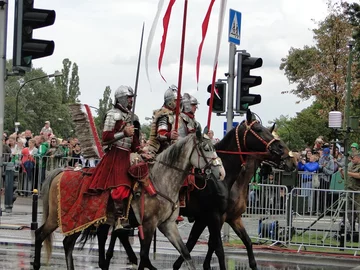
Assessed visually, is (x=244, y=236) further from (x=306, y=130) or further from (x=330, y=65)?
(x=306, y=130)

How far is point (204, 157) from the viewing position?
1188 cm

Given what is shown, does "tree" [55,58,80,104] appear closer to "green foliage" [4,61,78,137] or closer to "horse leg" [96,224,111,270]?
"green foliage" [4,61,78,137]

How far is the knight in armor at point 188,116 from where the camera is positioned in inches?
523

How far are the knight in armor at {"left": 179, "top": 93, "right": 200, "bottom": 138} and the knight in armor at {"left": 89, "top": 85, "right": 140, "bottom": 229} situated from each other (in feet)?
4.41

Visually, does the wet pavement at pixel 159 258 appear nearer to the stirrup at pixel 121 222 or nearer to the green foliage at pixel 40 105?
the stirrup at pixel 121 222

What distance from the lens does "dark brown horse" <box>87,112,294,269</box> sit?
13219mm

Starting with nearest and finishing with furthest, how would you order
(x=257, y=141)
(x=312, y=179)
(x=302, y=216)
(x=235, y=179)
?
1. (x=235, y=179)
2. (x=257, y=141)
3. (x=302, y=216)
4. (x=312, y=179)

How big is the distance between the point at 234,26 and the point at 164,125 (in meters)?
5.00

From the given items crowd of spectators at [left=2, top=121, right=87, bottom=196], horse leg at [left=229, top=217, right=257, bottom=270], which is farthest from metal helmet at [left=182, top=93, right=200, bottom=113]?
crowd of spectators at [left=2, top=121, right=87, bottom=196]

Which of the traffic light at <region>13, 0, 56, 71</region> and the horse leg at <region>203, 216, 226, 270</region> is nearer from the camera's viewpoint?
the traffic light at <region>13, 0, 56, 71</region>

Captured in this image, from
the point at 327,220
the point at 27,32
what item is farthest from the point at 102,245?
the point at 327,220

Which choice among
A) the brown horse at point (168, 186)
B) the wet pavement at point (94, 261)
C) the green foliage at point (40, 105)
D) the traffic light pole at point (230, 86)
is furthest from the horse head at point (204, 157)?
the green foliage at point (40, 105)

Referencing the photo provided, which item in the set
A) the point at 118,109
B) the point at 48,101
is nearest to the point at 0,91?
the point at 118,109

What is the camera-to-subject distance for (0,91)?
11500mm
